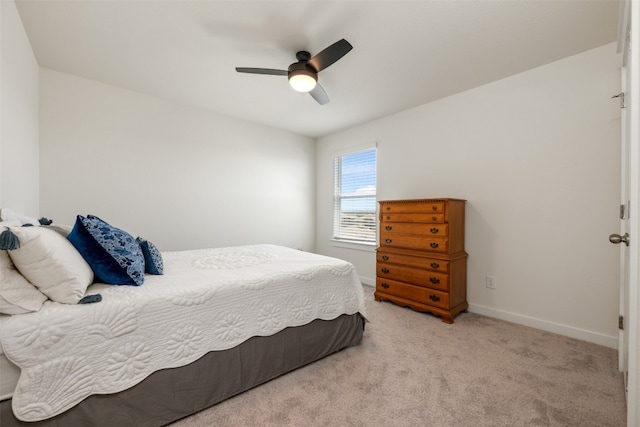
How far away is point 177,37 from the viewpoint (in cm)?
213

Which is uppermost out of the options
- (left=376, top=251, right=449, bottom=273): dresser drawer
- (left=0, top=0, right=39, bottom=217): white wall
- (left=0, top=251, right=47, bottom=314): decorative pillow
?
(left=0, top=0, right=39, bottom=217): white wall

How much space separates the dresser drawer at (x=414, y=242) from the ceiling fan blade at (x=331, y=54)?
1.96 m

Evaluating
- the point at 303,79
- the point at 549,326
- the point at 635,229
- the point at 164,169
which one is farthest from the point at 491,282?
the point at 164,169

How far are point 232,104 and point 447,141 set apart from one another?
8.87 feet

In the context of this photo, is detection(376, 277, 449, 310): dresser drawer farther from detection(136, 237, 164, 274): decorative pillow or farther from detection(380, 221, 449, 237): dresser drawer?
detection(136, 237, 164, 274): decorative pillow

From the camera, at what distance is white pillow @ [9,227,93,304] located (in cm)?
113

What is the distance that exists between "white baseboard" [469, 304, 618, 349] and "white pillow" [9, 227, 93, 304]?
336cm

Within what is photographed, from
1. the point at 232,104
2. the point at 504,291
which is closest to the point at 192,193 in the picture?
the point at 232,104

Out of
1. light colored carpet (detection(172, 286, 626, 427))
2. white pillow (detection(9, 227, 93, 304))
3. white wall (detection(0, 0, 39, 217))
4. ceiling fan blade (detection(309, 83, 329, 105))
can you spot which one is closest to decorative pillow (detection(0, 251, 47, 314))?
white pillow (detection(9, 227, 93, 304))

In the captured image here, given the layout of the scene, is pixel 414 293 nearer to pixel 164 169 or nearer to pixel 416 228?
pixel 416 228

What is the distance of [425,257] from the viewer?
285 cm

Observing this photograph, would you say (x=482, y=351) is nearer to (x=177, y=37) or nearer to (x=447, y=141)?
(x=447, y=141)

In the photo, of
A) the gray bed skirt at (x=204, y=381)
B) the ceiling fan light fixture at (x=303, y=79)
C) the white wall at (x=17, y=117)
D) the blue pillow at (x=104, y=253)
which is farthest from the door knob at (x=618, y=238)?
the white wall at (x=17, y=117)

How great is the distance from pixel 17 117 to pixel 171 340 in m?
2.16
